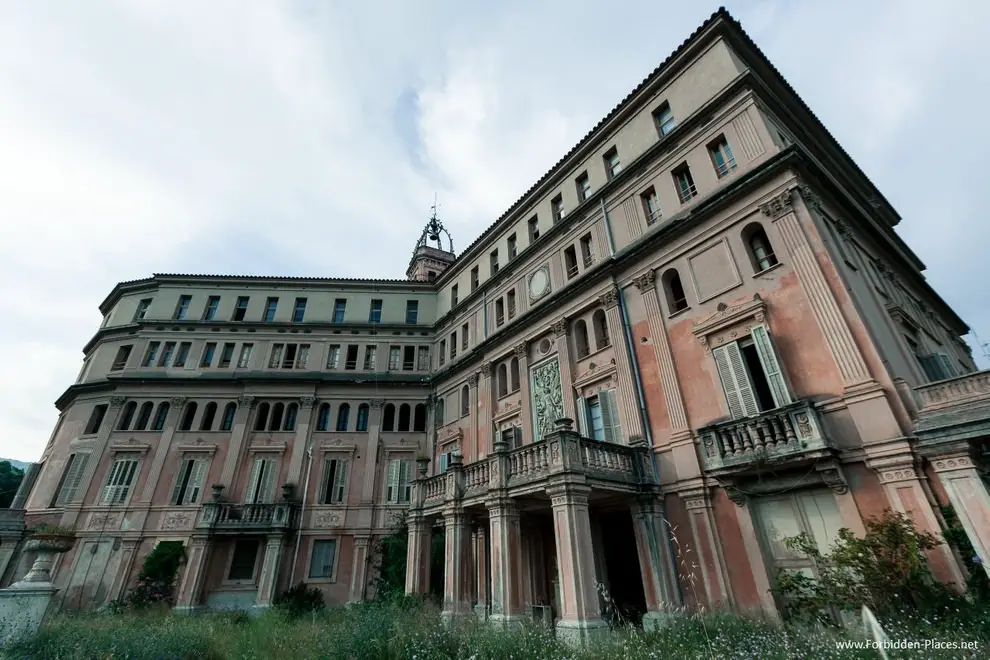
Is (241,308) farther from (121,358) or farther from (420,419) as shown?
(420,419)

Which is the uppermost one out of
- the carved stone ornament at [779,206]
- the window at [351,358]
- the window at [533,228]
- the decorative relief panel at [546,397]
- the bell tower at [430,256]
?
the bell tower at [430,256]

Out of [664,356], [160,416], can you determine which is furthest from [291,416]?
[664,356]

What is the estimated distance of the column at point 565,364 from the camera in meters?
18.2

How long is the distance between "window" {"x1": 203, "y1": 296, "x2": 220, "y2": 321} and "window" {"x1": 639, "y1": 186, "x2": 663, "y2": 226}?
28.7 metres

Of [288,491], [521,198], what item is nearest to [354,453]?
[288,491]

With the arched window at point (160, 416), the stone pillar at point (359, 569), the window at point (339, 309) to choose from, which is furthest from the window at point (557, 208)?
the arched window at point (160, 416)

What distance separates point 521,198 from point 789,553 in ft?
64.1

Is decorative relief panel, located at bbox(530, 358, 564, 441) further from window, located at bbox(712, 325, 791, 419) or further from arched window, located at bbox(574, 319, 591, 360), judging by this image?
window, located at bbox(712, 325, 791, 419)

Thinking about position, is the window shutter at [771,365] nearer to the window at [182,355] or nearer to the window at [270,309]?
the window at [270,309]

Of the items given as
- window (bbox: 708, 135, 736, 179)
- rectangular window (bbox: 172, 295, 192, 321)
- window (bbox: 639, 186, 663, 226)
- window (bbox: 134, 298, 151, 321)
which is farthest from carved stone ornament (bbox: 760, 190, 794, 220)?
window (bbox: 134, 298, 151, 321)

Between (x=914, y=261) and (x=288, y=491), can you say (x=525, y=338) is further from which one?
(x=914, y=261)

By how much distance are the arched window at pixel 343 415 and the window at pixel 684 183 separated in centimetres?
2227

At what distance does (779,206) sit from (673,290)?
4328 millimetres

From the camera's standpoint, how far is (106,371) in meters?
28.9
